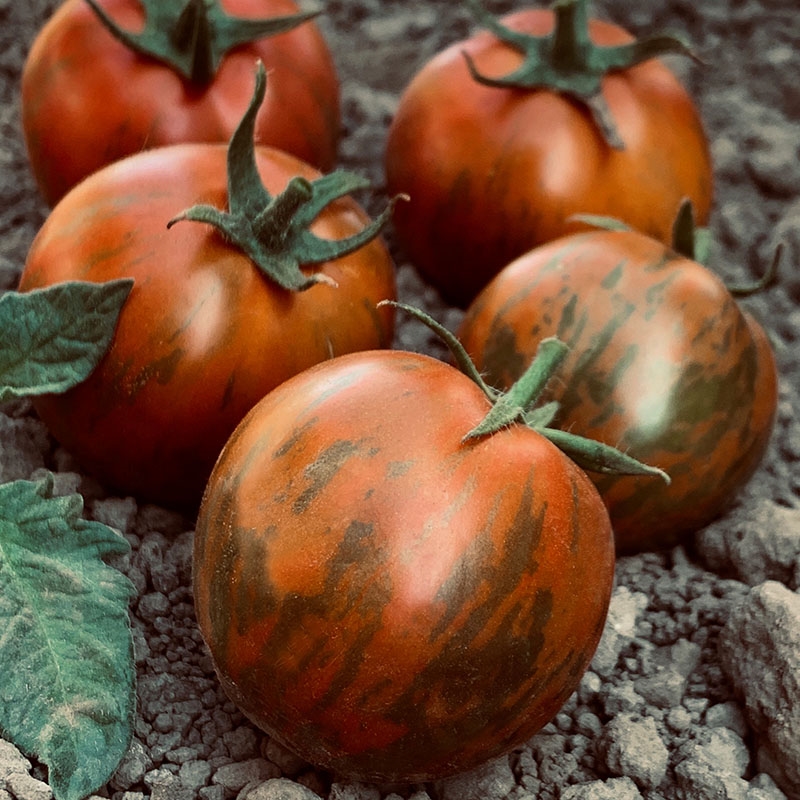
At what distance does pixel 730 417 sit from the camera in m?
1.26

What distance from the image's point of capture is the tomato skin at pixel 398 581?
0.93 metres

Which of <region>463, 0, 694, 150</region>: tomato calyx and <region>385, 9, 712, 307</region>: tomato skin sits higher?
<region>463, 0, 694, 150</region>: tomato calyx

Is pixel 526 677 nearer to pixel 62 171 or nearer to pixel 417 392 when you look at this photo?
pixel 417 392

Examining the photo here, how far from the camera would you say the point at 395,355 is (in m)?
1.07

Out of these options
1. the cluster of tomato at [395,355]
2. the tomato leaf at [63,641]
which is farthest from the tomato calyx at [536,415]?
the tomato leaf at [63,641]

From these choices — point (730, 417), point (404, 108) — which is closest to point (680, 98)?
point (404, 108)

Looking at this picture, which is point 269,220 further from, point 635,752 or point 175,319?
point 635,752

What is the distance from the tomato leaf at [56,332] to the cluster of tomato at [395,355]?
0.02 m

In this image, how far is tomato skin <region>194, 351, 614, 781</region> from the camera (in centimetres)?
93

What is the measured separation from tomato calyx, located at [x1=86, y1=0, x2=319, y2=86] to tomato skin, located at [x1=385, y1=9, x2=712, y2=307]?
0.22 m

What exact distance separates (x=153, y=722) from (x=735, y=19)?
62.4 inches

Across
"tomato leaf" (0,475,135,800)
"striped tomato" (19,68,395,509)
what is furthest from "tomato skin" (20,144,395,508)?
"tomato leaf" (0,475,135,800)

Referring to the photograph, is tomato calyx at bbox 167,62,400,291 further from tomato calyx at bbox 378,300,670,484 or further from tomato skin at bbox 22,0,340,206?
tomato skin at bbox 22,0,340,206

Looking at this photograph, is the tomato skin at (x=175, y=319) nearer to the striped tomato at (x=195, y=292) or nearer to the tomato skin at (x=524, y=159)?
the striped tomato at (x=195, y=292)
